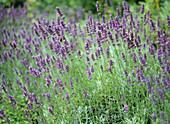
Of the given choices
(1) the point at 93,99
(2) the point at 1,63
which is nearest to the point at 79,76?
(1) the point at 93,99

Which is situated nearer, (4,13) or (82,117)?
(82,117)

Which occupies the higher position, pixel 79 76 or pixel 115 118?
pixel 79 76

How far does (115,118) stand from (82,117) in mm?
514

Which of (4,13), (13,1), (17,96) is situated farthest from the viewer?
(13,1)

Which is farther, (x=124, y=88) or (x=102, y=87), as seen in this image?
(x=102, y=87)

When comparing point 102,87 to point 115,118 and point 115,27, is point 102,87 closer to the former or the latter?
point 115,118

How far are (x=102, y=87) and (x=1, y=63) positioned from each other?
8.02 ft

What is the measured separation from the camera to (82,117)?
9.12 ft

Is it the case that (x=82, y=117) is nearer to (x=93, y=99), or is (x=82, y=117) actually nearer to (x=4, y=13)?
(x=93, y=99)

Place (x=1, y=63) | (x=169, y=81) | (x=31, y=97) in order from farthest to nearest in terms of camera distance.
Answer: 1. (x=1, y=63)
2. (x=31, y=97)
3. (x=169, y=81)

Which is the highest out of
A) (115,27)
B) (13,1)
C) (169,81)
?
(13,1)

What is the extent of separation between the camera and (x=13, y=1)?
426 inches

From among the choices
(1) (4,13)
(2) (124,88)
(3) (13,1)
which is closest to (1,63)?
(2) (124,88)

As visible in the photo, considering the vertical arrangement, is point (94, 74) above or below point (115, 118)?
above
